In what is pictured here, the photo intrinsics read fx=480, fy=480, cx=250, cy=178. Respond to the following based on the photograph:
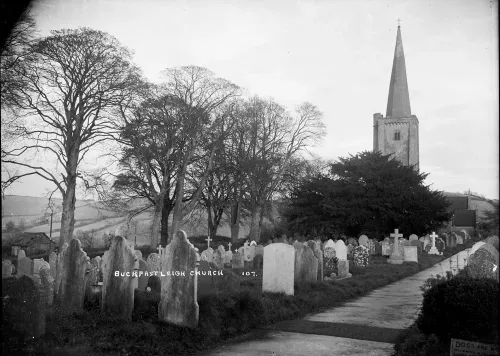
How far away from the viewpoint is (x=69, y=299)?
7285mm

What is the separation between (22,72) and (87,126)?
5794 millimetres

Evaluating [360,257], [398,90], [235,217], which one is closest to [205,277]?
[360,257]

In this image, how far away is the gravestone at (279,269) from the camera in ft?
33.4

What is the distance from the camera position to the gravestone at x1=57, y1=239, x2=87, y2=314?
7.25 m

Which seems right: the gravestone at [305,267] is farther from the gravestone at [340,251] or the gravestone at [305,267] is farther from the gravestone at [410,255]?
the gravestone at [410,255]

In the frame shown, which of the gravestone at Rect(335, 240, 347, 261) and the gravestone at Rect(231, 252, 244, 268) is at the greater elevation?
the gravestone at Rect(335, 240, 347, 261)

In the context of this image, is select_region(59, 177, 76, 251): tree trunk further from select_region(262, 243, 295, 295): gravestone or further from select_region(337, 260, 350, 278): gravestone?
select_region(262, 243, 295, 295): gravestone

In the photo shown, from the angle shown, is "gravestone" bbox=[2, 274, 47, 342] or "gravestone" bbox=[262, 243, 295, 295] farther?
"gravestone" bbox=[262, 243, 295, 295]

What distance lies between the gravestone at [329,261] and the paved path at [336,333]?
5248 millimetres

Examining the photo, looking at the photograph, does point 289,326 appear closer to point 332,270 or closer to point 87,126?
point 332,270

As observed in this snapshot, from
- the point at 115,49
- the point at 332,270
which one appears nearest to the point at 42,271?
the point at 332,270

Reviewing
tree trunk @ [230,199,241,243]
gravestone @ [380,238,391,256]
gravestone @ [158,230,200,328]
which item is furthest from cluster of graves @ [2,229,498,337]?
tree trunk @ [230,199,241,243]

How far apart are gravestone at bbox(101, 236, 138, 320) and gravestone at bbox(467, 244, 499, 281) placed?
5786mm

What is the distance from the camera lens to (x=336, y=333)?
7.48 meters
